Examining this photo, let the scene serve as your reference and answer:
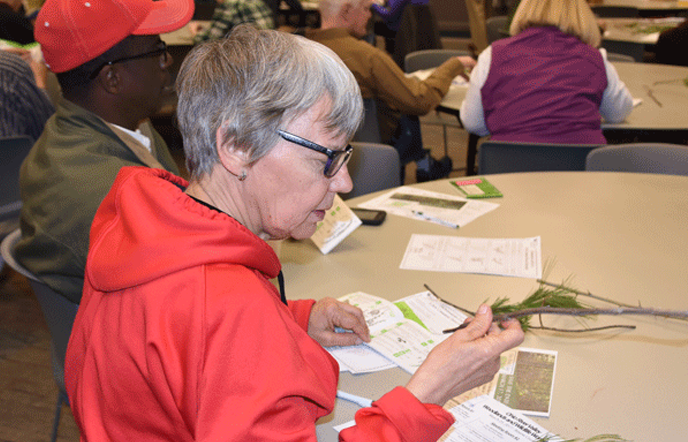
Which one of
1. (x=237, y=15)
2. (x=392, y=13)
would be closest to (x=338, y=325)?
(x=237, y=15)

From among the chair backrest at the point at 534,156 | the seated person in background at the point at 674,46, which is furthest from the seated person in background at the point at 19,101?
the seated person in background at the point at 674,46

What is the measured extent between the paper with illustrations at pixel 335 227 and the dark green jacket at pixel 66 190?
Result: 0.56 meters

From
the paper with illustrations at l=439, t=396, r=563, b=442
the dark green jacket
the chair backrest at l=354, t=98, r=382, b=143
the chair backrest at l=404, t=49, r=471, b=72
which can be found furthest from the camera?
the chair backrest at l=404, t=49, r=471, b=72

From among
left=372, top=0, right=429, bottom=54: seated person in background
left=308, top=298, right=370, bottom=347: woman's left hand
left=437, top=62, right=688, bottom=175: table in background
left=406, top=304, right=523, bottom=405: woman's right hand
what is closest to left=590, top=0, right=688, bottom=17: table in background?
left=372, top=0, right=429, bottom=54: seated person in background

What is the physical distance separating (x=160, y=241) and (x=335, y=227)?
98cm

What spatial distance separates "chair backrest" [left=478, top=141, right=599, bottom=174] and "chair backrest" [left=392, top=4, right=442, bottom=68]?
134 inches

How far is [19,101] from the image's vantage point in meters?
2.89

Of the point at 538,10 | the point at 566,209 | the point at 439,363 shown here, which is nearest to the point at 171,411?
the point at 439,363

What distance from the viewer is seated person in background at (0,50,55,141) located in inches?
112

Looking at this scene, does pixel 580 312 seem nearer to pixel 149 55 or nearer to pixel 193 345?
pixel 193 345

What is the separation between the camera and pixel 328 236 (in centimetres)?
182

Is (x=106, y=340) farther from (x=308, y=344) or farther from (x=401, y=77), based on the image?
(x=401, y=77)

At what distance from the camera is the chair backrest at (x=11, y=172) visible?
266cm

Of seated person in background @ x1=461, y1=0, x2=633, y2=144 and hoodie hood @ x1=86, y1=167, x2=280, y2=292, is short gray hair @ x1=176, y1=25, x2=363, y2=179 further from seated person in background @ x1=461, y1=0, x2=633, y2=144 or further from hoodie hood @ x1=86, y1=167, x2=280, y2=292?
seated person in background @ x1=461, y1=0, x2=633, y2=144
